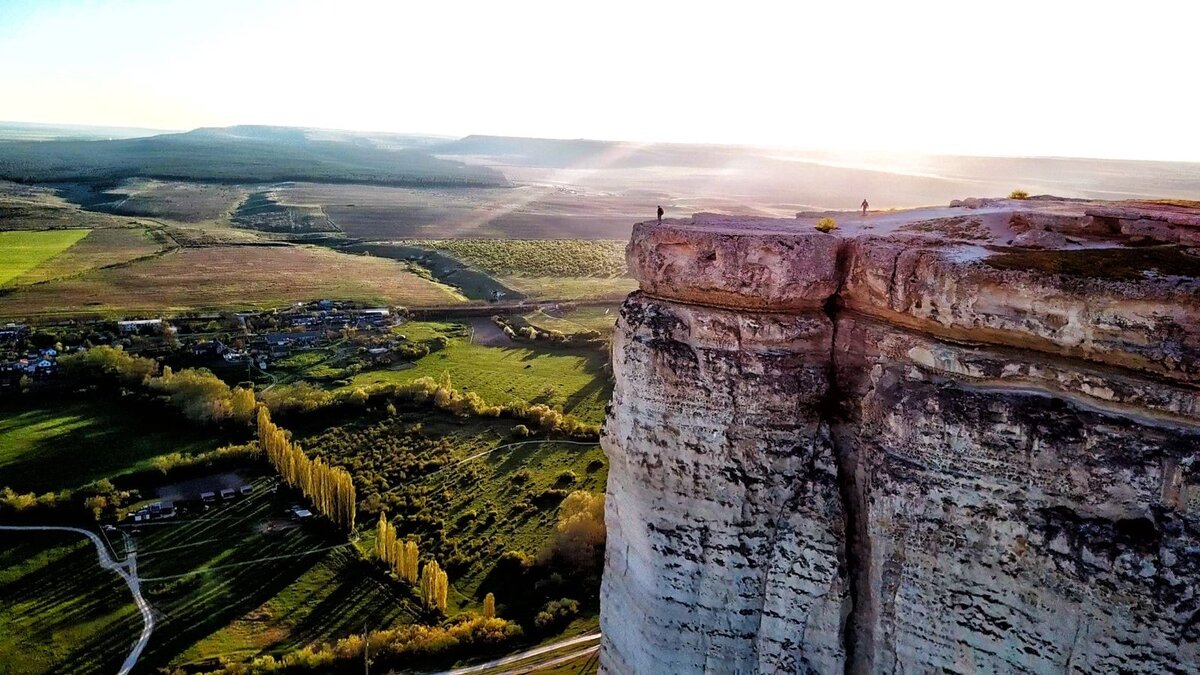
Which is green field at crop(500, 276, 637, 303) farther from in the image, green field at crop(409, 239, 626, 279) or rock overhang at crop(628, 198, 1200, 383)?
rock overhang at crop(628, 198, 1200, 383)

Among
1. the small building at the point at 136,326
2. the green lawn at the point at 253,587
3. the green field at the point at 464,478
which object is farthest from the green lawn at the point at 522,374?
the small building at the point at 136,326

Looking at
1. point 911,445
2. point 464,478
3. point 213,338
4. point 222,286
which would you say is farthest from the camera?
point 222,286

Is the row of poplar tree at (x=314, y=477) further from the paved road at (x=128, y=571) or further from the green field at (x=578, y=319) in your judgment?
the green field at (x=578, y=319)

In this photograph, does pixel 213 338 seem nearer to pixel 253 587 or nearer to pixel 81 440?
pixel 81 440

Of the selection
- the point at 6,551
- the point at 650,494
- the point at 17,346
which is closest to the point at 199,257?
the point at 17,346

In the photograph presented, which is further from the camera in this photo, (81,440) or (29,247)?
(29,247)

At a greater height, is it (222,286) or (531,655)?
(222,286)

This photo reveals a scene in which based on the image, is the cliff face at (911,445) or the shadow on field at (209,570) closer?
the cliff face at (911,445)

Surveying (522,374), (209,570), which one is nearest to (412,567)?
(209,570)
